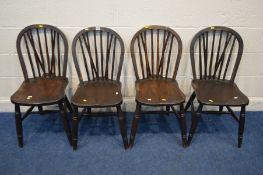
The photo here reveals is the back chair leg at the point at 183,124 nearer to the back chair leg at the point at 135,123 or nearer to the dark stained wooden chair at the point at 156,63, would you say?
the dark stained wooden chair at the point at 156,63

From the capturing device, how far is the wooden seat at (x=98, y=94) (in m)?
2.09

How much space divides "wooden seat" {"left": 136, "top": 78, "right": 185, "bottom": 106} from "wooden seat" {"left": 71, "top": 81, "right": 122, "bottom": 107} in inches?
7.1

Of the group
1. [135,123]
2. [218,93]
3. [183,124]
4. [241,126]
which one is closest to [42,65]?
[135,123]

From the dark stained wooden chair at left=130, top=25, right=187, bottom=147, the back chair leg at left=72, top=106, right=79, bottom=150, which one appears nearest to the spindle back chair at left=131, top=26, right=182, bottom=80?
the dark stained wooden chair at left=130, top=25, right=187, bottom=147

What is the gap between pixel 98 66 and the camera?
2535 mm

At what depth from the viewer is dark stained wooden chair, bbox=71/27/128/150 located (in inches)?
87.1

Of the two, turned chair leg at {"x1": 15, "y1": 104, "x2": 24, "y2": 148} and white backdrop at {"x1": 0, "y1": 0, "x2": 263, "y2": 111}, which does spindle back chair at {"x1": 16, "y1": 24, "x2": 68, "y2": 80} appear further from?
turned chair leg at {"x1": 15, "y1": 104, "x2": 24, "y2": 148}

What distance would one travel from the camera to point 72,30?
2.42m

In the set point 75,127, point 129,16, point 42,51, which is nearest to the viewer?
point 75,127

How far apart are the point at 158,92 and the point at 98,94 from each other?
0.48 metres

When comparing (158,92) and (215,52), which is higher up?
(215,52)

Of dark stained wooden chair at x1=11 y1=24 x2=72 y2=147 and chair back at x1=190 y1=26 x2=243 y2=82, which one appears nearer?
dark stained wooden chair at x1=11 y1=24 x2=72 y2=147

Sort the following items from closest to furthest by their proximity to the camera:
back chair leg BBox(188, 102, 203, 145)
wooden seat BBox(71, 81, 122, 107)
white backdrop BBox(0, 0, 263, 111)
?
wooden seat BBox(71, 81, 122, 107) < back chair leg BBox(188, 102, 203, 145) < white backdrop BBox(0, 0, 263, 111)

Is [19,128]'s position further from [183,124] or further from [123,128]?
[183,124]
